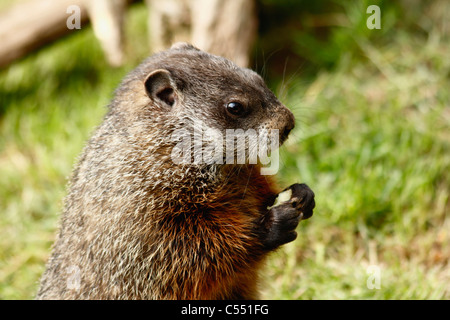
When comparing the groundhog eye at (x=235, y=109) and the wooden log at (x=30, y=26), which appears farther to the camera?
the wooden log at (x=30, y=26)

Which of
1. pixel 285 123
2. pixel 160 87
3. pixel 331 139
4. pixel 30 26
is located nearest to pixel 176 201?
pixel 160 87

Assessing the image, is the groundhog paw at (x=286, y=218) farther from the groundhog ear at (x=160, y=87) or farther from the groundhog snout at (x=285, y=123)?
the groundhog ear at (x=160, y=87)

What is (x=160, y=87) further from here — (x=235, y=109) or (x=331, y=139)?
(x=331, y=139)

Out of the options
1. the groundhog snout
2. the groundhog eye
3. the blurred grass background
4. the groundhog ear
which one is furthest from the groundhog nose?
the groundhog ear

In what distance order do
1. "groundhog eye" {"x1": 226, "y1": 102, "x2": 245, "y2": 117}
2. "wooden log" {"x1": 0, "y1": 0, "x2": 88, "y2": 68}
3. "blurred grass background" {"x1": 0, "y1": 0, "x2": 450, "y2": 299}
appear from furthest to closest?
1. "wooden log" {"x1": 0, "y1": 0, "x2": 88, "y2": 68}
2. "blurred grass background" {"x1": 0, "y1": 0, "x2": 450, "y2": 299}
3. "groundhog eye" {"x1": 226, "y1": 102, "x2": 245, "y2": 117}

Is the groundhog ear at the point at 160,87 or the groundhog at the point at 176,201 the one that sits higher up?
the groundhog ear at the point at 160,87

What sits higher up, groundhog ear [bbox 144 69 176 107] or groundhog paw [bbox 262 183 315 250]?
groundhog ear [bbox 144 69 176 107]

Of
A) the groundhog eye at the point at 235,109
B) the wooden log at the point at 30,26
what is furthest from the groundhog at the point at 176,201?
the wooden log at the point at 30,26

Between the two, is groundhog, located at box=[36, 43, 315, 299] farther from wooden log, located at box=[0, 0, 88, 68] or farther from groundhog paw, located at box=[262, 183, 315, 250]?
wooden log, located at box=[0, 0, 88, 68]
